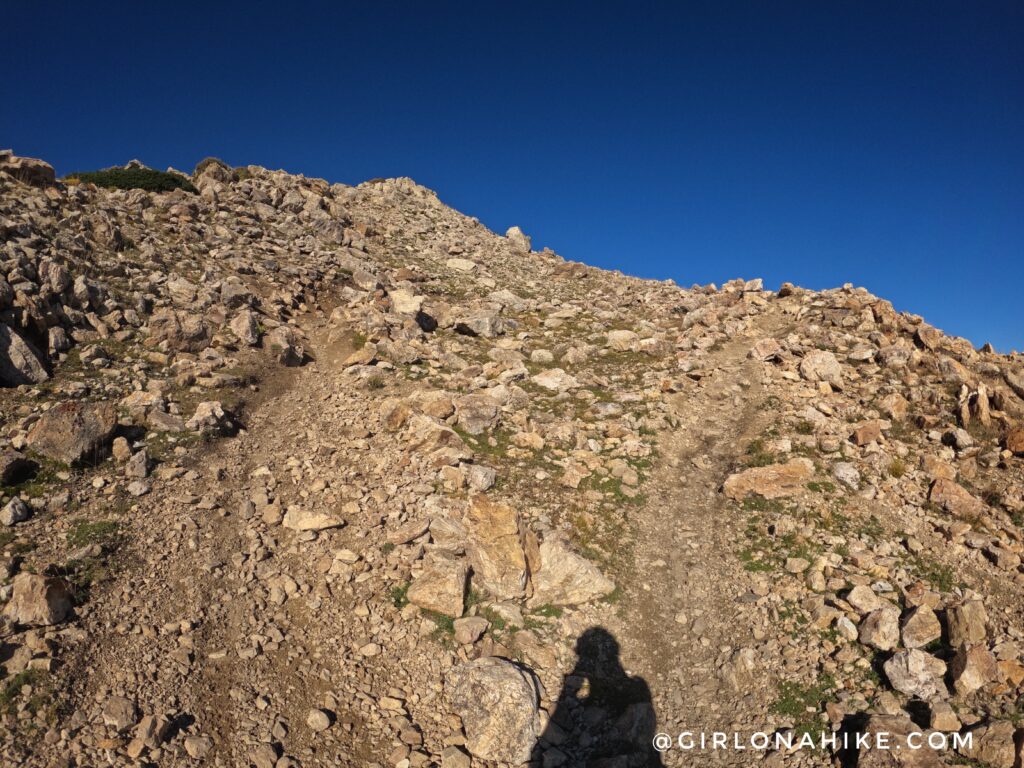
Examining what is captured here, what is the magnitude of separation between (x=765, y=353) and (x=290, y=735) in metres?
20.1

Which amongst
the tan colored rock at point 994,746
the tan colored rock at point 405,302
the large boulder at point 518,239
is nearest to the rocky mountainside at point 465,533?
the tan colored rock at point 994,746

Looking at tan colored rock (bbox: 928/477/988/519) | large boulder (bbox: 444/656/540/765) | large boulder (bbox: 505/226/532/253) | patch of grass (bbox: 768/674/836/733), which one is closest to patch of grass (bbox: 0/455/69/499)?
large boulder (bbox: 444/656/540/765)

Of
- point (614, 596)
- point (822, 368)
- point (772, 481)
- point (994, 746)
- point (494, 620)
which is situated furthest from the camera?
point (822, 368)

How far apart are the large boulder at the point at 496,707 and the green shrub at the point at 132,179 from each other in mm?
32301

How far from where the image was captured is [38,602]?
8.14m

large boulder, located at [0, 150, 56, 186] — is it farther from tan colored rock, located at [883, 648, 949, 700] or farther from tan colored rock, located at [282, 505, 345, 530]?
tan colored rock, located at [883, 648, 949, 700]

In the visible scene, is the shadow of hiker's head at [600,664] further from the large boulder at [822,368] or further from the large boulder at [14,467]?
the large boulder at [822,368]

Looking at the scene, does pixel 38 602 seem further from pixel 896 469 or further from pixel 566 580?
pixel 896 469

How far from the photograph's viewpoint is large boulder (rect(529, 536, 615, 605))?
11125mm

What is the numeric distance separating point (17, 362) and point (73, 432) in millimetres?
3852

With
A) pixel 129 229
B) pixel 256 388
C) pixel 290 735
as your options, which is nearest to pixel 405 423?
pixel 256 388

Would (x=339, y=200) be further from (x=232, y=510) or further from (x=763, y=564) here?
(x=763, y=564)

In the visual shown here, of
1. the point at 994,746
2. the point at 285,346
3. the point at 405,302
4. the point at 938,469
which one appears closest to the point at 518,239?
the point at 405,302

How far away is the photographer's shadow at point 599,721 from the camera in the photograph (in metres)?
8.51
